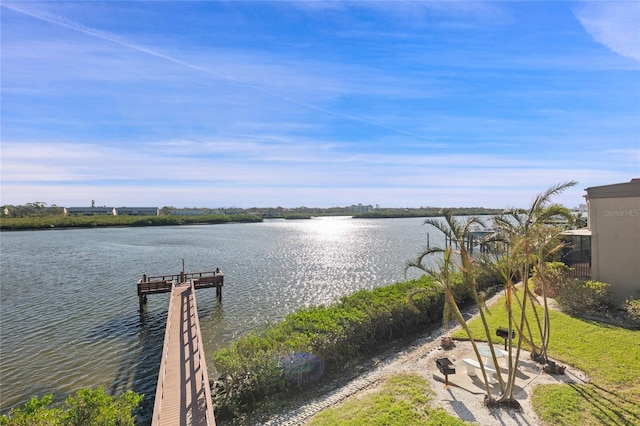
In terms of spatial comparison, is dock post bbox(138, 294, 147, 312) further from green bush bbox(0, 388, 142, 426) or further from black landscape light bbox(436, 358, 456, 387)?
black landscape light bbox(436, 358, 456, 387)

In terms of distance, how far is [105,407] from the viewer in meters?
7.63

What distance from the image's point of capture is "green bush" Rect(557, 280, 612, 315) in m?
16.7

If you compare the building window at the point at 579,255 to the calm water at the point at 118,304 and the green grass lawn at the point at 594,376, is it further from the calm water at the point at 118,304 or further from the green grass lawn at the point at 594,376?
the calm water at the point at 118,304

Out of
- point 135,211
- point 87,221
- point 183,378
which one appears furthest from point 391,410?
point 135,211

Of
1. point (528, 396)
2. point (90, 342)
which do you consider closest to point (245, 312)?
point (90, 342)

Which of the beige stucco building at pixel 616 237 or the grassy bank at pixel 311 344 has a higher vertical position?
the beige stucco building at pixel 616 237

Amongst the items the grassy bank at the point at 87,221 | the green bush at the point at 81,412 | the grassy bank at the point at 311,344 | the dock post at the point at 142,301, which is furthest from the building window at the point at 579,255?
the grassy bank at the point at 87,221

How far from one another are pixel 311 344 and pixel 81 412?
7.16 metres

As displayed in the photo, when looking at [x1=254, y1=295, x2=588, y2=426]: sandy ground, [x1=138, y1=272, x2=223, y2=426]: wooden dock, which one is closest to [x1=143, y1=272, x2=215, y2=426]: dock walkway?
[x1=138, y1=272, x2=223, y2=426]: wooden dock

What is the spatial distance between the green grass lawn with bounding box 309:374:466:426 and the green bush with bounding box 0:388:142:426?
468 centimetres

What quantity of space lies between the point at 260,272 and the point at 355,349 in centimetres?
2216

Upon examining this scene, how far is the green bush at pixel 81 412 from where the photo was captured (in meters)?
6.82

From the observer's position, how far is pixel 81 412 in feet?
24.5

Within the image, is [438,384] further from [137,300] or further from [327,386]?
[137,300]
